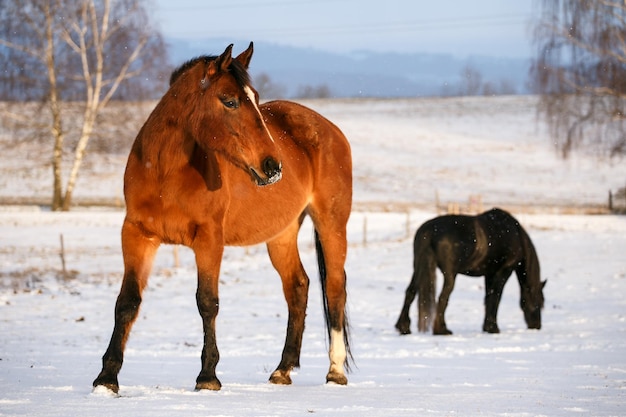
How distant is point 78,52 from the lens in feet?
108

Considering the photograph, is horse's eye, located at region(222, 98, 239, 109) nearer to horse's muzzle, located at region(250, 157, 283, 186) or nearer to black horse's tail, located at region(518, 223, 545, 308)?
horse's muzzle, located at region(250, 157, 283, 186)

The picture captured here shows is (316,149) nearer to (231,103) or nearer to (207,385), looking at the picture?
(231,103)

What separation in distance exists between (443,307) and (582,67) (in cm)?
1611

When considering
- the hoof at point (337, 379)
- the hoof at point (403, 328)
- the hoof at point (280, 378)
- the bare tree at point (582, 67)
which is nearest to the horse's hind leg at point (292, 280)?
the hoof at point (280, 378)

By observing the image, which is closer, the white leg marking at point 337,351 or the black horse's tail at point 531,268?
the white leg marking at point 337,351

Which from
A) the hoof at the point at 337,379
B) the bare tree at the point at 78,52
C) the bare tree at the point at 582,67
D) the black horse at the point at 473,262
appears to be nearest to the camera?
the hoof at the point at 337,379

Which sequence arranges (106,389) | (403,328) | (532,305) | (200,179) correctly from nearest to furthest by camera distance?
1. (106,389)
2. (200,179)
3. (403,328)
4. (532,305)

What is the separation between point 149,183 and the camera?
6004 mm

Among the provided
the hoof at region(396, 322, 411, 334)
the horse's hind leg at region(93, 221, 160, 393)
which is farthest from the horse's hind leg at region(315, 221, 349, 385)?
the hoof at region(396, 322, 411, 334)

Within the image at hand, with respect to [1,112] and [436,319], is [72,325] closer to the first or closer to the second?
[436,319]

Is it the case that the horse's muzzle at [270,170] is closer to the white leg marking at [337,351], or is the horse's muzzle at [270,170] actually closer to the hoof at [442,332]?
the white leg marking at [337,351]

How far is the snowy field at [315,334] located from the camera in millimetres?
5773

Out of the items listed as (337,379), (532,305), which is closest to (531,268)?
(532,305)

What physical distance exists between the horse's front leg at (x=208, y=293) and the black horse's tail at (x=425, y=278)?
7.03 meters
